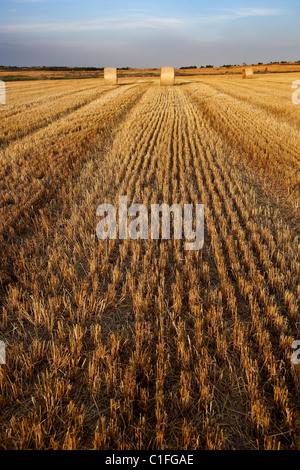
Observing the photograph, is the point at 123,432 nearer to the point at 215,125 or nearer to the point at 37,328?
the point at 37,328

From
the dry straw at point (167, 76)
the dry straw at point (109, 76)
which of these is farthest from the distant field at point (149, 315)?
the dry straw at point (109, 76)

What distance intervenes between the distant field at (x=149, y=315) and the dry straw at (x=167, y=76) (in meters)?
28.1

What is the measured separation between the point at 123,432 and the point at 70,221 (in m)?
3.72

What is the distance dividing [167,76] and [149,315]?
110 ft

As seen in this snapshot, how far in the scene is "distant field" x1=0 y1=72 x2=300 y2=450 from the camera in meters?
2.07

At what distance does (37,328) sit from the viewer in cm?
294

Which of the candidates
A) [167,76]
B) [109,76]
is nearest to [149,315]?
[167,76]

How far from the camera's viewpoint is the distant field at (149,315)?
2.07m

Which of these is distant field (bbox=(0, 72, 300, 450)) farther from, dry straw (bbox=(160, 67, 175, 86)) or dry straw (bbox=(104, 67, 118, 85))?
dry straw (bbox=(104, 67, 118, 85))

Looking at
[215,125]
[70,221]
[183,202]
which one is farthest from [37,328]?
[215,125]

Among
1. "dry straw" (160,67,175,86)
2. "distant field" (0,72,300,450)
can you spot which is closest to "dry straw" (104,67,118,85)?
"dry straw" (160,67,175,86)

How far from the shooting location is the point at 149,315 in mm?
3104

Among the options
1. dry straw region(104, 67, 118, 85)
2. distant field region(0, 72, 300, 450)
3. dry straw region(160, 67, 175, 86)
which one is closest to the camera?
distant field region(0, 72, 300, 450)

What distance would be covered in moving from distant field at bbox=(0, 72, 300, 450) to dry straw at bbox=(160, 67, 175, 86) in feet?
92.2
